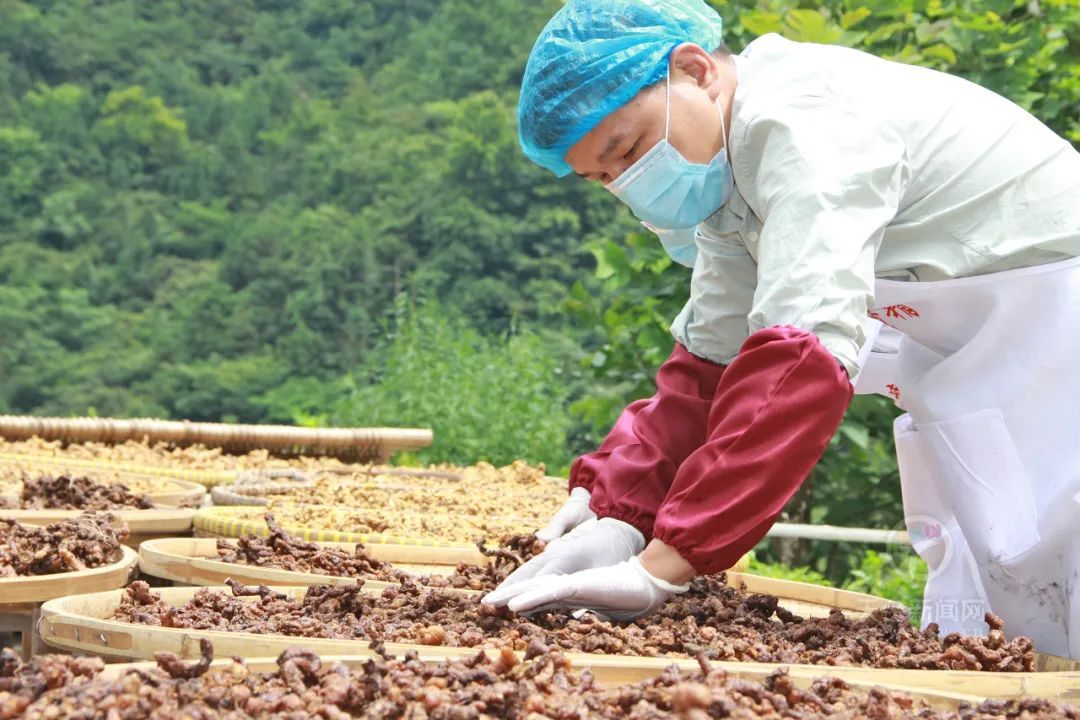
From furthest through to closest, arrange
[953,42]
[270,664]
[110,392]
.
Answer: [110,392], [953,42], [270,664]

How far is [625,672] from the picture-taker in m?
1.30

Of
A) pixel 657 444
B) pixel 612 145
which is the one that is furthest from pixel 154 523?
pixel 612 145

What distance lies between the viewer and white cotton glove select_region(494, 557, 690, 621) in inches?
60.0

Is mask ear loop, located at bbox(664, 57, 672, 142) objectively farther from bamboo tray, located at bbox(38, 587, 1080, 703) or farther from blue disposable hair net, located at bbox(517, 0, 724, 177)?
bamboo tray, located at bbox(38, 587, 1080, 703)

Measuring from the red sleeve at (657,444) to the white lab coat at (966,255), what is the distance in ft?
0.81

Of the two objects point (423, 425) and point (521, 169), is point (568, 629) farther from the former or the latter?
point (521, 169)

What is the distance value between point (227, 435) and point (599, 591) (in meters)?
3.30

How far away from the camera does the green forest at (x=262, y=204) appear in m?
17.0

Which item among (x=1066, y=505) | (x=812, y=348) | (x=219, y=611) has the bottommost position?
(x=219, y=611)

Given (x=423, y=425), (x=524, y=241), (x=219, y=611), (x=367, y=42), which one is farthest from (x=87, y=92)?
(x=219, y=611)

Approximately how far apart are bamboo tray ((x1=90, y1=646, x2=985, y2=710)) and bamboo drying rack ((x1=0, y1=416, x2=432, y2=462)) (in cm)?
330

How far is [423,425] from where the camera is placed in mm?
7434

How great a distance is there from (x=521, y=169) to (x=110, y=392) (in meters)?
6.21

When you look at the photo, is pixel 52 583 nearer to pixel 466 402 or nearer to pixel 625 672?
pixel 625 672
